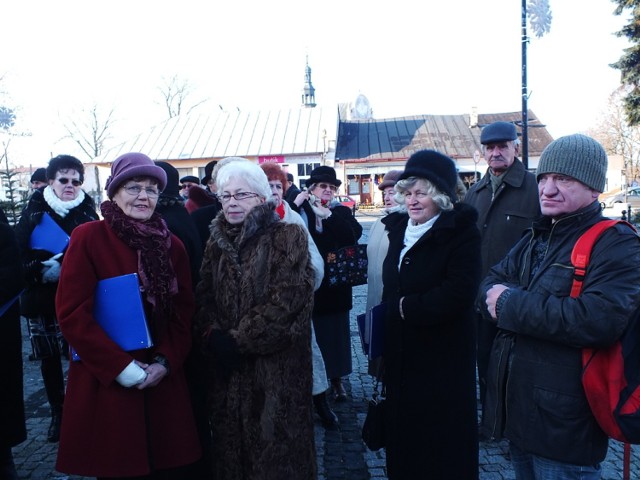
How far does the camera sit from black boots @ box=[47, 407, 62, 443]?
3.81 meters

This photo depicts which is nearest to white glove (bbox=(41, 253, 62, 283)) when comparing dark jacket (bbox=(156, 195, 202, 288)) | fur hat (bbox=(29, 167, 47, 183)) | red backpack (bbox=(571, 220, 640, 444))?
dark jacket (bbox=(156, 195, 202, 288))

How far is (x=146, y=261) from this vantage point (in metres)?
2.40

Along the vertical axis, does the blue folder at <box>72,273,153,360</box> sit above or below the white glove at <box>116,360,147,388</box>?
above

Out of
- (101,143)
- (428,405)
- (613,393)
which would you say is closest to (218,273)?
(428,405)

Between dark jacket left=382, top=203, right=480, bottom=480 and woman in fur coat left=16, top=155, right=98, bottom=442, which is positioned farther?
woman in fur coat left=16, top=155, right=98, bottom=442

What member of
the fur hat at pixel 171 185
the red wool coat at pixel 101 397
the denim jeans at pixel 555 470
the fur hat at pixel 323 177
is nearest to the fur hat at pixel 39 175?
the fur hat at pixel 171 185

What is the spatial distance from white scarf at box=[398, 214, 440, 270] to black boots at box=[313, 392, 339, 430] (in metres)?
1.80

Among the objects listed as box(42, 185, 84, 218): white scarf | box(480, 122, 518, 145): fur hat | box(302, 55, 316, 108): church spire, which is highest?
box(302, 55, 316, 108): church spire

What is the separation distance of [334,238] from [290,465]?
7.04 feet

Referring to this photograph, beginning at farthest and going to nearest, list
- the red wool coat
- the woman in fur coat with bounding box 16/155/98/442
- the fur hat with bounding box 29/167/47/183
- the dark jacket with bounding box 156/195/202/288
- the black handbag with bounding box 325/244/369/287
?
the fur hat with bounding box 29/167/47/183
the black handbag with bounding box 325/244/369/287
the woman in fur coat with bounding box 16/155/98/442
the dark jacket with bounding box 156/195/202/288
the red wool coat

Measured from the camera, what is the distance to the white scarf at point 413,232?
2.65 meters

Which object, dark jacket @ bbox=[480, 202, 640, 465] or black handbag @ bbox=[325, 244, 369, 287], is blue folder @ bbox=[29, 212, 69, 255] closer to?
black handbag @ bbox=[325, 244, 369, 287]

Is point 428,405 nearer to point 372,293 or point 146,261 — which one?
point 372,293

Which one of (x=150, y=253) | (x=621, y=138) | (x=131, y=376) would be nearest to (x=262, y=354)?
(x=131, y=376)
